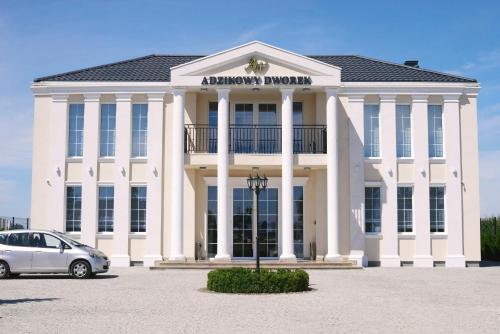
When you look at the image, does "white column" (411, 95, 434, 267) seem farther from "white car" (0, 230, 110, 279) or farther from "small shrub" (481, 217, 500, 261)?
"white car" (0, 230, 110, 279)

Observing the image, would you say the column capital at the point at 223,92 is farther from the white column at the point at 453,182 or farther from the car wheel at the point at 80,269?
the white column at the point at 453,182

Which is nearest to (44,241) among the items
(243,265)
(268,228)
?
(243,265)

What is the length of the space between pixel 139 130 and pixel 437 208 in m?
12.1

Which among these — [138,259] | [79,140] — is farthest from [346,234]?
→ [79,140]

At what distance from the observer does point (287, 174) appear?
2341 centimetres

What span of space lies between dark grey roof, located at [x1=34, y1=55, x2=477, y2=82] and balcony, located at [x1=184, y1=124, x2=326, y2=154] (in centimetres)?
242

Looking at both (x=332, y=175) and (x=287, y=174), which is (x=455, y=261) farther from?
(x=287, y=174)

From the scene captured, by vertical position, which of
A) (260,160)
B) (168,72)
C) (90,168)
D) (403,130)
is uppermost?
(168,72)

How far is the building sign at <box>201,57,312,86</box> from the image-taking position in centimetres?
2377

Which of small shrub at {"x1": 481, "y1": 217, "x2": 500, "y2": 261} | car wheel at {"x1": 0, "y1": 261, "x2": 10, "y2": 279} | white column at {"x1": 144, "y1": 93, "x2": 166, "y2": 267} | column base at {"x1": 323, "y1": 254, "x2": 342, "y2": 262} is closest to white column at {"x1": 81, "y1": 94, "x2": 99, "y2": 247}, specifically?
white column at {"x1": 144, "y1": 93, "x2": 166, "y2": 267}

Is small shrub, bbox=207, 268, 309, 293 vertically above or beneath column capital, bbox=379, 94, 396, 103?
beneath

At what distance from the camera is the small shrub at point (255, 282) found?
1476 centimetres

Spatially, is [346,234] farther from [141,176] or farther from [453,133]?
[141,176]

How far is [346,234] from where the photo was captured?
24.4 m
